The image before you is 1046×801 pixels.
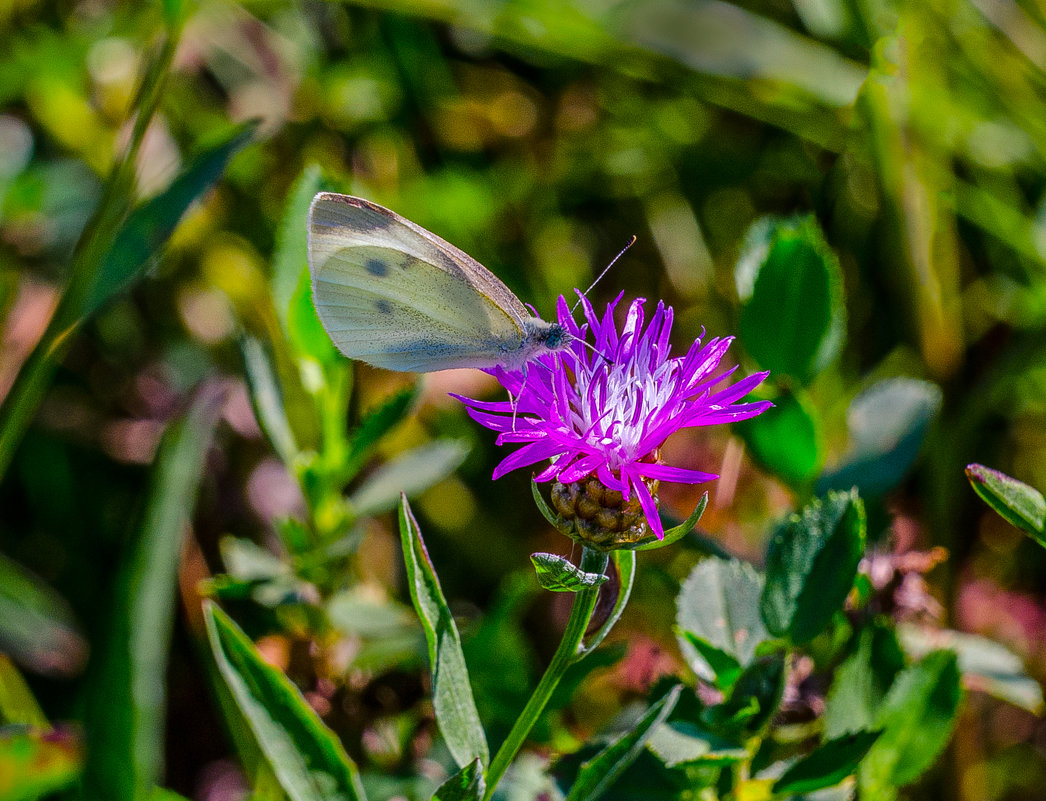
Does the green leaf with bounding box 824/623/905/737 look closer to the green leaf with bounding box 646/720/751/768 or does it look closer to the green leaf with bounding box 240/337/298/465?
the green leaf with bounding box 646/720/751/768

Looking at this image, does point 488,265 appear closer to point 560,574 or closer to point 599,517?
point 599,517

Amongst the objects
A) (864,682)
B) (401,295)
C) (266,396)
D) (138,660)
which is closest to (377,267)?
(401,295)

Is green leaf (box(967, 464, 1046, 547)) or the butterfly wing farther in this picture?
the butterfly wing

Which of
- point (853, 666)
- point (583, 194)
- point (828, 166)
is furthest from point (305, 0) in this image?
point (853, 666)

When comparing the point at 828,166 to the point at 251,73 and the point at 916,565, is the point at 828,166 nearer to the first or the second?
the point at 916,565

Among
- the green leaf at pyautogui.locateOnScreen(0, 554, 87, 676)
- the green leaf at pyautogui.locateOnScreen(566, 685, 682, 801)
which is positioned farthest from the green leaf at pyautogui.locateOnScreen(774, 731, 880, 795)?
the green leaf at pyautogui.locateOnScreen(0, 554, 87, 676)

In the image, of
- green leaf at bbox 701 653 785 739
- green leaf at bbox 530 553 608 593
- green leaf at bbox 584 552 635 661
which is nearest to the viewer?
green leaf at bbox 530 553 608 593
